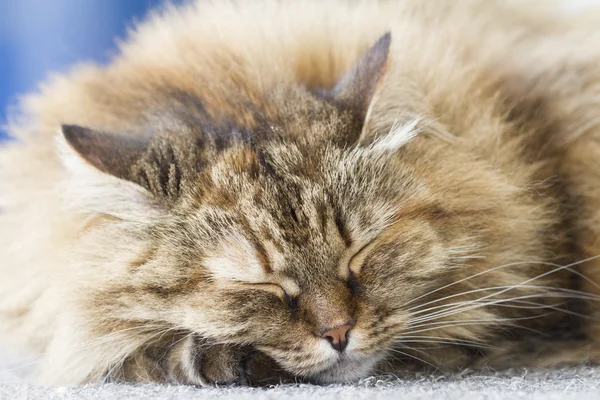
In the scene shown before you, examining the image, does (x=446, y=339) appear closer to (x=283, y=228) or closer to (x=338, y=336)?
(x=338, y=336)

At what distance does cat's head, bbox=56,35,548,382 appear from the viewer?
1.01 meters

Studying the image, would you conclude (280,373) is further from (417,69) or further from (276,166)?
(417,69)

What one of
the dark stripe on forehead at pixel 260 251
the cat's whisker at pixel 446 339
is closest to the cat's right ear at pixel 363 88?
the dark stripe on forehead at pixel 260 251

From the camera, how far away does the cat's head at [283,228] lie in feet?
3.32

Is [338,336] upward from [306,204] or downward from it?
downward

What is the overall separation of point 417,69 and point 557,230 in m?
0.42

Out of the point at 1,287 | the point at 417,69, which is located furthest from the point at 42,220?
the point at 417,69

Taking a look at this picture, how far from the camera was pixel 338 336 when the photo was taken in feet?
3.26

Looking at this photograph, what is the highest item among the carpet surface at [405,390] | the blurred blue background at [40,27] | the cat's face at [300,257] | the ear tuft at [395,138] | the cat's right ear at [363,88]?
the blurred blue background at [40,27]

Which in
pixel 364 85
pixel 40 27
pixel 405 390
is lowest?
pixel 405 390

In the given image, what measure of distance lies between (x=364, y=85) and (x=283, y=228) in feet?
0.97

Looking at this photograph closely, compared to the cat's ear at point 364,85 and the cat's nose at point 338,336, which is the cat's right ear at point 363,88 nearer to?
the cat's ear at point 364,85

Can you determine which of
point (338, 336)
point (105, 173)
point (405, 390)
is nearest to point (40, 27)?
point (105, 173)

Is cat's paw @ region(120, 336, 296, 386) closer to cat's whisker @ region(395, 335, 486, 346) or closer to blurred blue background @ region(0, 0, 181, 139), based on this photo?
cat's whisker @ region(395, 335, 486, 346)
